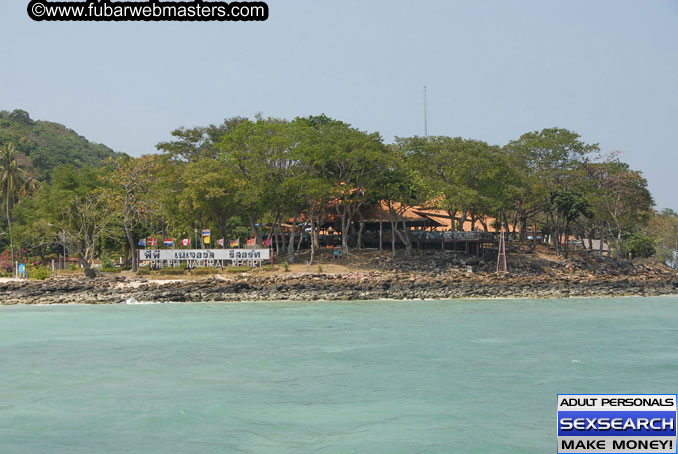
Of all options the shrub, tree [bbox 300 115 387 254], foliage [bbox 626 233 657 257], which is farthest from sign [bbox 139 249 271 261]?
foliage [bbox 626 233 657 257]

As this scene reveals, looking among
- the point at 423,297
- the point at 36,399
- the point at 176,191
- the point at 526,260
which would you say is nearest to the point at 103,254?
the point at 176,191

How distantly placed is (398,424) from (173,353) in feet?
36.2

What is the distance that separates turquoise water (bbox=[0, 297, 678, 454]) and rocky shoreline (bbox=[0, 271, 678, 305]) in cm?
919

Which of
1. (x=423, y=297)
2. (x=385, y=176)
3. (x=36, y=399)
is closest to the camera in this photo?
(x=36, y=399)

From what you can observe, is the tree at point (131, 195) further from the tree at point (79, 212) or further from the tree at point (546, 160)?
the tree at point (546, 160)

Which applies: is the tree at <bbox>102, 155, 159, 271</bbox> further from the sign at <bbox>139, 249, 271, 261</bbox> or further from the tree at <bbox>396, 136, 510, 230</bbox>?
the tree at <bbox>396, 136, 510, 230</bbox>

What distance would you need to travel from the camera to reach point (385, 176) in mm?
55531

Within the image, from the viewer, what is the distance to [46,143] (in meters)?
112

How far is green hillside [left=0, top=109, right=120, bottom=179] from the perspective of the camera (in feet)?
320

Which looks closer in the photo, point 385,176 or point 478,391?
point 478,391

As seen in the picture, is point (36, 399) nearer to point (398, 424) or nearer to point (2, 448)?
point (2, 448)

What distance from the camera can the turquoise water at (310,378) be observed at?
1493 cm

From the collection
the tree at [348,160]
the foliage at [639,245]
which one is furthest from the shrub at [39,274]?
the foliage at [639,245]

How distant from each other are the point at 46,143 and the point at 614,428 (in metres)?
115
